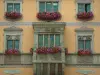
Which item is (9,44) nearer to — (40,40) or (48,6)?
(40,40)

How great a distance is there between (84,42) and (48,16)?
3.20 metres

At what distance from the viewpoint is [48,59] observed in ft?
86.3

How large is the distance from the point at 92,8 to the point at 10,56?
690cm

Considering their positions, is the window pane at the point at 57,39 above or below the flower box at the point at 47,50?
above

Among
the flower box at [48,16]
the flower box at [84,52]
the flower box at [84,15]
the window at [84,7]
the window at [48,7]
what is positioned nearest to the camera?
the flower box at [84,52]

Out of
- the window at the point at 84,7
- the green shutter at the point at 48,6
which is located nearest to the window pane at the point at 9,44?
the green shutter at the point at 48,6

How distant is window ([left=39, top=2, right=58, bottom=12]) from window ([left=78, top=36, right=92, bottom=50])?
281 cm

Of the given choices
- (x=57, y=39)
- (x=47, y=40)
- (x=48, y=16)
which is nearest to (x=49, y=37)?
(x=47, y=40)

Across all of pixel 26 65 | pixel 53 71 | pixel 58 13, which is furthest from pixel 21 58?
pixel 58 13

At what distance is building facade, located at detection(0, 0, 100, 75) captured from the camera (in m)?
26.4

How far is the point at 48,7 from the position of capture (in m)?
27.6

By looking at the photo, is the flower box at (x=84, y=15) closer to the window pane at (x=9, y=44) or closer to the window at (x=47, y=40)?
the window at (x=47, y=40)

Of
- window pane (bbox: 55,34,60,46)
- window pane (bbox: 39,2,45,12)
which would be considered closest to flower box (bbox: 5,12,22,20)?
window pane (bbox: 39,2,45,12)

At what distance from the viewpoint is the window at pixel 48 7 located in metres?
27.6
